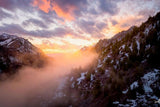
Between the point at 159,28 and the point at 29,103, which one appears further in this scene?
the point at 29,103

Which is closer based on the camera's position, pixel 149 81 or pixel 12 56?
pixel 149 81

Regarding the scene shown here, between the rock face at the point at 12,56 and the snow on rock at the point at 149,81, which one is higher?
the rock face at the point at 12,56

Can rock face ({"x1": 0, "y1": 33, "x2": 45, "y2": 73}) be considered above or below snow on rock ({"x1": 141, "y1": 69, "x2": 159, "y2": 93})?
above

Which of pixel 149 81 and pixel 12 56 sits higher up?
pixel 12 56

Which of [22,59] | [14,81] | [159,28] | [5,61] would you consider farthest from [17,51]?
[159,28]

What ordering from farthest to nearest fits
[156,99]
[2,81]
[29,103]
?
[2,81]
[29,103]
[156,99]

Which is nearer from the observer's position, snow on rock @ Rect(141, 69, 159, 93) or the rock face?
snow on rock @ Rect(141, 69, 159, 93)

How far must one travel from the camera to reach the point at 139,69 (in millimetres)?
7211

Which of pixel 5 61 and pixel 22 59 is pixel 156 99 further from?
pixel 22 59

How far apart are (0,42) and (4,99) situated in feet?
60.2

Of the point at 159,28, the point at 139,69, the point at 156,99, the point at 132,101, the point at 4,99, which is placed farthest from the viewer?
the point at 4,99

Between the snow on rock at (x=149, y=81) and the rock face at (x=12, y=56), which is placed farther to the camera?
the rock face at (x=12, y=56)

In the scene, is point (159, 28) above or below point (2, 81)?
above

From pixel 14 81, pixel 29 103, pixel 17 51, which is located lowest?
pixel 29 103
